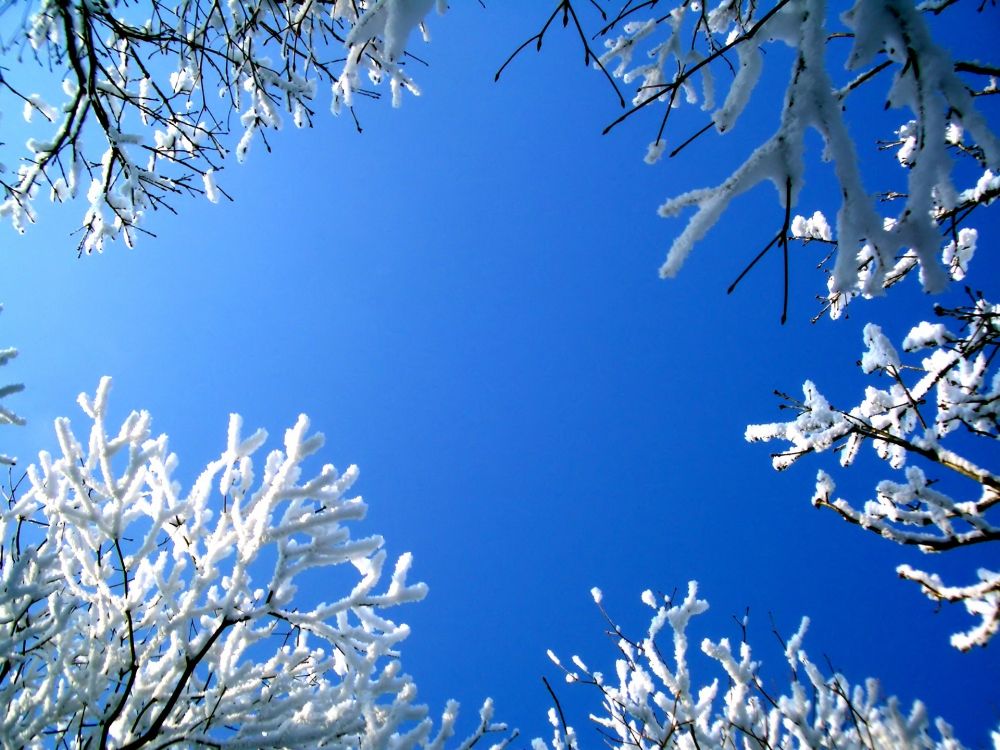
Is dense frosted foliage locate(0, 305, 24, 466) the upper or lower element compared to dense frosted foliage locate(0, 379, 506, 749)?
upper

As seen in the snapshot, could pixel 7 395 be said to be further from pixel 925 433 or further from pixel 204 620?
pixel 925 433

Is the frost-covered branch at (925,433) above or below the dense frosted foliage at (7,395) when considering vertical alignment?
below

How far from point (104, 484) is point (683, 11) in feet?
16.4

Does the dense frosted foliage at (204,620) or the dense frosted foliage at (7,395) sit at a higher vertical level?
the dense frosted foliage at (7,395)

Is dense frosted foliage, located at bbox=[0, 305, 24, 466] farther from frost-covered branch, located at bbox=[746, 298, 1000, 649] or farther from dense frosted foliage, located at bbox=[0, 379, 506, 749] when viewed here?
frost-covered branch, located at bbox=[746, 298, 1000, 649]

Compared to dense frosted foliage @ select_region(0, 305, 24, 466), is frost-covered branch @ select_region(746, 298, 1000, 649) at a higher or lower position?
lower

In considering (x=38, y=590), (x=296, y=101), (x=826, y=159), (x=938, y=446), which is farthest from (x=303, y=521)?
(x=938, y=446)

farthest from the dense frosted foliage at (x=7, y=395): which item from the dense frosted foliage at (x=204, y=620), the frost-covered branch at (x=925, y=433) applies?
the frost-covered branch at (x=925, y=433)

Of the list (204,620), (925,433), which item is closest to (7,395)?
(204,620)

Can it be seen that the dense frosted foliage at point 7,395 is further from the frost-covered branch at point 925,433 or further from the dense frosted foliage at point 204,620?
the frost-covered branch at point 925,433

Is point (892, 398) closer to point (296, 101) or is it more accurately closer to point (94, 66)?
point (296, 101)

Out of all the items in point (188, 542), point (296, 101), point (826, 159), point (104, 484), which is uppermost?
point (296, 101)

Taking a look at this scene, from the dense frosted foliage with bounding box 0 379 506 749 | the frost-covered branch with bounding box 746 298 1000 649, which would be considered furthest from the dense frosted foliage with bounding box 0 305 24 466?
the frost-covered branch with bounding box 746 298 1000 649

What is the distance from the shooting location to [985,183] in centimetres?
305
